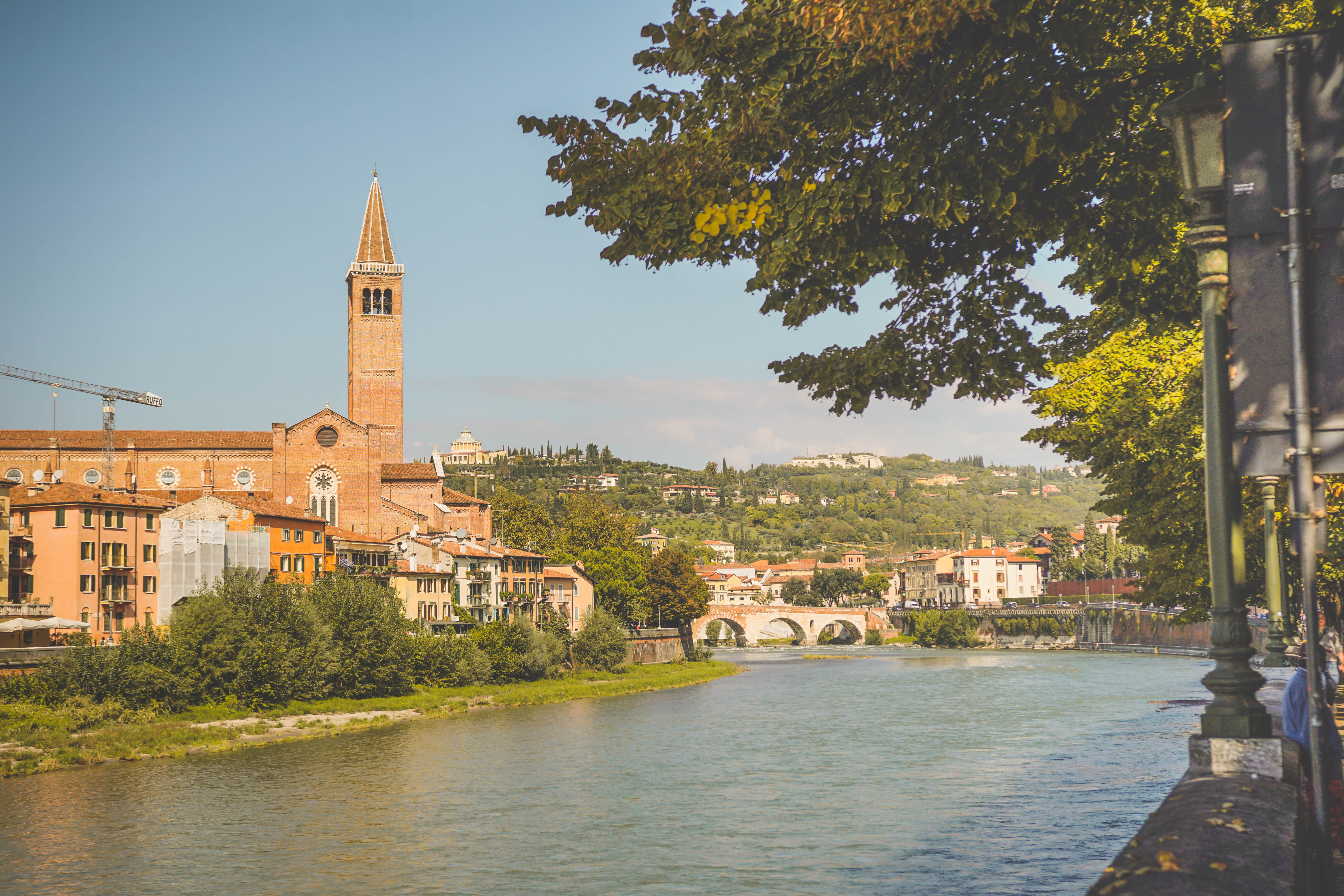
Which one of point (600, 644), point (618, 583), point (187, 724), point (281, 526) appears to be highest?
point (281, 526)

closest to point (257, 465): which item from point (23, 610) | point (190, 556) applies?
point (190, 556)

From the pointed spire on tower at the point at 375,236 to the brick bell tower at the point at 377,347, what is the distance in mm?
106

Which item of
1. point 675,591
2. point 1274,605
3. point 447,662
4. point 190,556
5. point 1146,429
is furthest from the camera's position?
point 675,591

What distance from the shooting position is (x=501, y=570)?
73812 mm

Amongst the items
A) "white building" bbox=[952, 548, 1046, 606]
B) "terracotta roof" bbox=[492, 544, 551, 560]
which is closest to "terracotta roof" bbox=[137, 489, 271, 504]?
"terracotta roof" bbox=[492, 544, 551, 560]

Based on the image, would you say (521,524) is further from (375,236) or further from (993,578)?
(993,578)

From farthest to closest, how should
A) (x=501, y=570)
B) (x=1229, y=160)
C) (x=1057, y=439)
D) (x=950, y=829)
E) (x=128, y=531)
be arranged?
(x=501, y=570) < (x=128, y=531) < (x=1057, y=439) < (x=950, y=829) < (x=1229, y=160)

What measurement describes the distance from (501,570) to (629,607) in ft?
48.9

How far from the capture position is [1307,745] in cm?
794

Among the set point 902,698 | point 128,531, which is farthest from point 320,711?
point 902,698

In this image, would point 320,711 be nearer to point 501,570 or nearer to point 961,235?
point 501,570

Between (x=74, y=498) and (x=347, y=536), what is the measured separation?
66.5 ft

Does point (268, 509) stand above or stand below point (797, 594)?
above

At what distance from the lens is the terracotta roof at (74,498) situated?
48.2 meters
